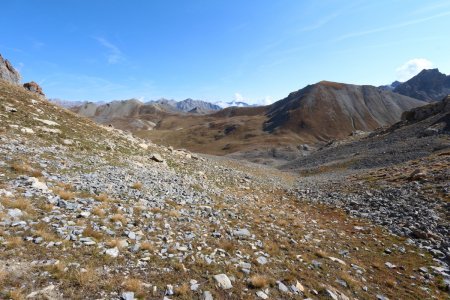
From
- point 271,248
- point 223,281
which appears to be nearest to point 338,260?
point 271,248

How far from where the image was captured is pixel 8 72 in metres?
47.4

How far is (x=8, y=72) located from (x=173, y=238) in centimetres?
5359

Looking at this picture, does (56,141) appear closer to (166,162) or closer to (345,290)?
(166,162)

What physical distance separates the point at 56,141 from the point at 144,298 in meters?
20.5

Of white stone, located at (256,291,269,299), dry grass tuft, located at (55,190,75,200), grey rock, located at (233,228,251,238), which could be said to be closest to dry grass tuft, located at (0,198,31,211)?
dry grass tuft, located at (55,190,75,200)

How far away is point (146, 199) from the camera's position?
616 inches

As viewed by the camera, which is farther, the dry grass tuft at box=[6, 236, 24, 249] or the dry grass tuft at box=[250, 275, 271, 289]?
the dry grass tuft at box=[250, 275, 271, 289]

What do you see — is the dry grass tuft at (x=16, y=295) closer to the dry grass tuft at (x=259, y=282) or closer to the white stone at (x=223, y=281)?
the white stone at (x=223, y=281)

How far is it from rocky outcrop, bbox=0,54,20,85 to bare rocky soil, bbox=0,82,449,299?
2907cm

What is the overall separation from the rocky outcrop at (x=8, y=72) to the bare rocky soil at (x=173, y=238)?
95.4ft

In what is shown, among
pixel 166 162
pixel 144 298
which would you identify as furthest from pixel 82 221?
pixel 166 162

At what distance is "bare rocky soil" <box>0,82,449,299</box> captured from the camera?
833 cm

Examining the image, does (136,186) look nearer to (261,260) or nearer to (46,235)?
(46,235)

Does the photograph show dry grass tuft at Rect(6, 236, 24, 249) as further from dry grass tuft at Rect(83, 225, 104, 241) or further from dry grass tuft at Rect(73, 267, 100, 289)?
dry grass tuft at Rect(73, 267, 100, 289)
